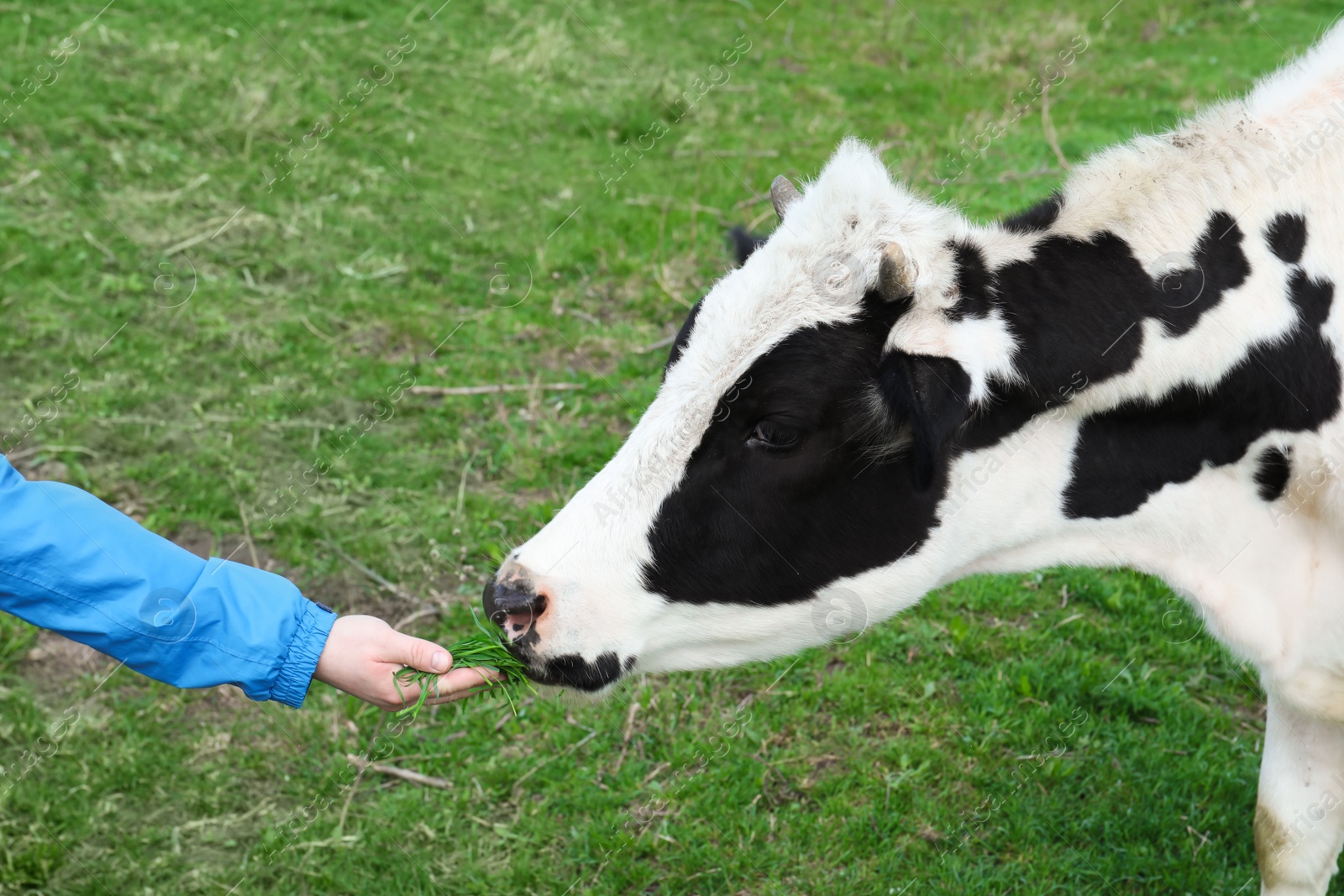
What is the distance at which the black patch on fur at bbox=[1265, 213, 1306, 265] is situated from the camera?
256cm

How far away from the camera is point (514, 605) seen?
2.52m

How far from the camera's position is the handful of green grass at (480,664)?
266cm

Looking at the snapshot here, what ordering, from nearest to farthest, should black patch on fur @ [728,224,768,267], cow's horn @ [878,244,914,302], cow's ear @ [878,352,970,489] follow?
cow's ear @ [878,352,970,489] → cow's horn @ [878,244,914,302] → black patch on fur @ [728,224,768,267]

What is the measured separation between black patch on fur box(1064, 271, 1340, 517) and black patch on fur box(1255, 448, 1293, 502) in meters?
0.05

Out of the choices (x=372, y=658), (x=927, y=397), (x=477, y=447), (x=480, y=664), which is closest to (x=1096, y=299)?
(x=927, y=397)

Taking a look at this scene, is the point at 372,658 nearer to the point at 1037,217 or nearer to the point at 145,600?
the point at 145,600

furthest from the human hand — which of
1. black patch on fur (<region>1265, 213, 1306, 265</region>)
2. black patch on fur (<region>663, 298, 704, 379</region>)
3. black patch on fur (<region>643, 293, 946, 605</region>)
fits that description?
black patch on fur (<region>1265, 213, 1306, 265</region>)

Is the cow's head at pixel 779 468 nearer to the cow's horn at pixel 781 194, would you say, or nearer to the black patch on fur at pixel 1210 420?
the cow's horn at pixel 781 194

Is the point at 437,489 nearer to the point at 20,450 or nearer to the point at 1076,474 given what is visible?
the point at 20,450

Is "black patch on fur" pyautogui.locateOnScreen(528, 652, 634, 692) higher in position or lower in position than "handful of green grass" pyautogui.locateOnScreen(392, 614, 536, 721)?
higher

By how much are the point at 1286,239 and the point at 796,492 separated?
1235mm

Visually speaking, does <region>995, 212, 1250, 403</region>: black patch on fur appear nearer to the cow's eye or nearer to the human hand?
the cow's eye

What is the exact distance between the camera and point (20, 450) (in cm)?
516

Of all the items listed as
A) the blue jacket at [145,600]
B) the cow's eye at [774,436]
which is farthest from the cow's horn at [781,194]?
the blue jacket at [145,600]
